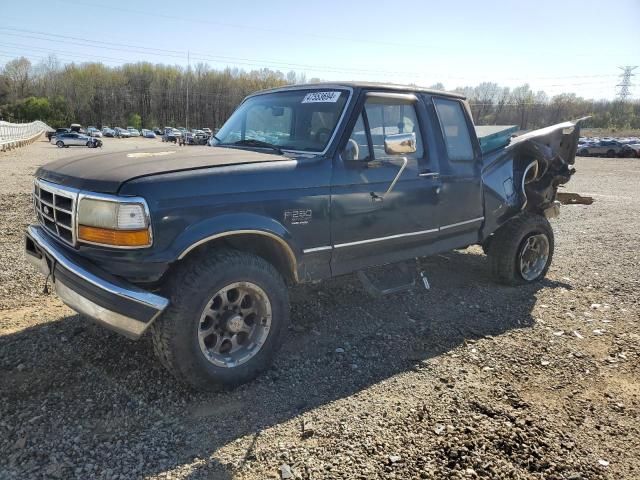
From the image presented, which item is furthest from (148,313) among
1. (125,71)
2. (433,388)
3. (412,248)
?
(125,71)

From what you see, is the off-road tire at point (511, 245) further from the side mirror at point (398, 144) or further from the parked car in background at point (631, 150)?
the parked car in background at point (631, 150)

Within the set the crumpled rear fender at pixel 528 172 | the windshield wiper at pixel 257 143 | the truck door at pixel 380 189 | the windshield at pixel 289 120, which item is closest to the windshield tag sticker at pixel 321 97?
the windshield at pixel 289 120

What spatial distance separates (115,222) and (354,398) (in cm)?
195

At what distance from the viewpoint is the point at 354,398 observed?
3193 mm

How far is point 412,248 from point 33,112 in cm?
10009

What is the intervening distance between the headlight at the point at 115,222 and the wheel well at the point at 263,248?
0.42 meters

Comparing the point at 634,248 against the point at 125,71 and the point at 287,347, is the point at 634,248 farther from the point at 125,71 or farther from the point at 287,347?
the point at 125,71

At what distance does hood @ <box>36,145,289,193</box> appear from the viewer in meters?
2.89

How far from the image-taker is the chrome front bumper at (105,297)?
272 centimetres

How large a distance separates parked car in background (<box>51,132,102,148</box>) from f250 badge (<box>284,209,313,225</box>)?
1803 inches

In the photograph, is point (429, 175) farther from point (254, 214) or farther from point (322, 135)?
point (254, 214)

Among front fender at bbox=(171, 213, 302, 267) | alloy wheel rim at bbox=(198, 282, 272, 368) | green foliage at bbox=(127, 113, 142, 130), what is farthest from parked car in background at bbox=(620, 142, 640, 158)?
green foliage at bbox=(127, 113, 142, 130)

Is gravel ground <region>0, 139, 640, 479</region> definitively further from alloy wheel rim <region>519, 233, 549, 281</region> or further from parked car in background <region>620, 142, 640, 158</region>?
parked car in background <region>620, 142, 640, 158</region>

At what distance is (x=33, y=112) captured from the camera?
279ft
